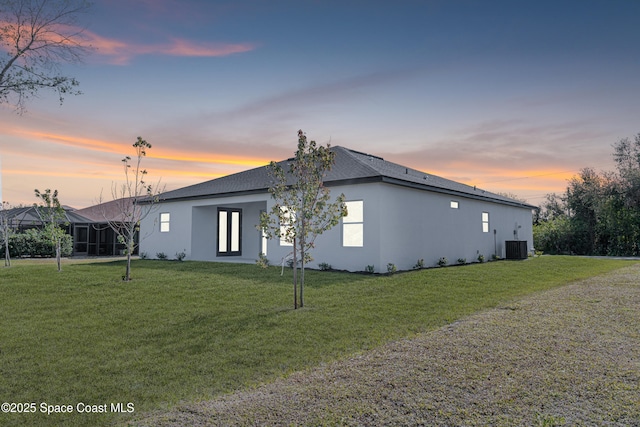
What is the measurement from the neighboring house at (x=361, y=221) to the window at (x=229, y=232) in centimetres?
4

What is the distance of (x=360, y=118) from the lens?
52.0ft

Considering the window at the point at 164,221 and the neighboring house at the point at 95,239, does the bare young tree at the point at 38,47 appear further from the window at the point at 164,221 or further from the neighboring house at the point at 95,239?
the neighboring house at the point at 95,239

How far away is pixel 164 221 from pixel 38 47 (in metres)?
9.25

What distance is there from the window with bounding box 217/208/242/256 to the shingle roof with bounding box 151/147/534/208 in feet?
4.47

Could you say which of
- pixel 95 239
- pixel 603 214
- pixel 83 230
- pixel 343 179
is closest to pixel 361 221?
pixel 343 179

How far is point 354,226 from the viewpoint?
522 inches

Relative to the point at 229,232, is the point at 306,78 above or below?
above

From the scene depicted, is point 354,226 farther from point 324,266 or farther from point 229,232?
point 229,232

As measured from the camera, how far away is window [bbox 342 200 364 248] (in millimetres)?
13086

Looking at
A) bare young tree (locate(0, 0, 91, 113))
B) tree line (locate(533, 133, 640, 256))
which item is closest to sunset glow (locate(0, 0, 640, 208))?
bare young tree (locate(0, 0, 91, 113))

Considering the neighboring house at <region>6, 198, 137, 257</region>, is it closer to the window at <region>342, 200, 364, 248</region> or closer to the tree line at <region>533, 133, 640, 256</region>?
the window at <region>342, 200, 364, 248</region>

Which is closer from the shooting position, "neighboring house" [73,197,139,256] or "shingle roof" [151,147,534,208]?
"shingle roof" [151,147,534,208]

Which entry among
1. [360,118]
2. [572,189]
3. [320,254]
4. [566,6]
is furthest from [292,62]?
[572,189]

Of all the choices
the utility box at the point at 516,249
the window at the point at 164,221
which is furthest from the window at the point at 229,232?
the utility box at the point at 516,249
